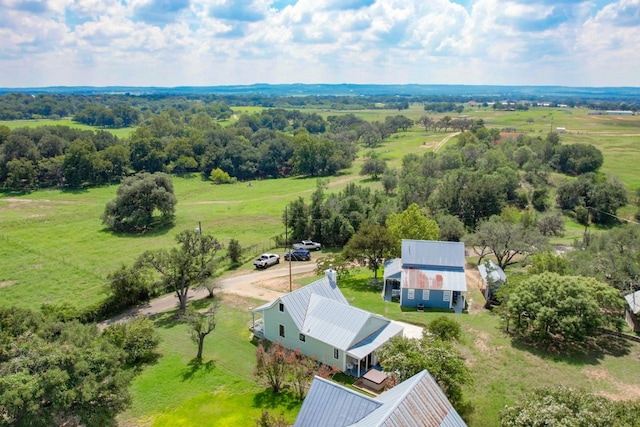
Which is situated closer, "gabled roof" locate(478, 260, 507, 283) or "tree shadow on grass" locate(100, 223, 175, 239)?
"gabled roof" locate(478, 260, 507, 283)

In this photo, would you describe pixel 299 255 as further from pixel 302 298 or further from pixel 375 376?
pixel 375 376

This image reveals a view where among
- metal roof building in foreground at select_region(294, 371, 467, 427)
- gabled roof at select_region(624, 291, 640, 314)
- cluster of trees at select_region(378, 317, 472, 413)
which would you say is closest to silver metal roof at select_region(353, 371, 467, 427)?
metal roof building in foreground at select_region(294, 371, 467, 427)

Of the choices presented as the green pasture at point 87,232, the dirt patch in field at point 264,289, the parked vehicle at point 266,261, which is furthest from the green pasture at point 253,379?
the parked vehicle at point 266,261

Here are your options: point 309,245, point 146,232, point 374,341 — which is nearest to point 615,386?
point 374,341

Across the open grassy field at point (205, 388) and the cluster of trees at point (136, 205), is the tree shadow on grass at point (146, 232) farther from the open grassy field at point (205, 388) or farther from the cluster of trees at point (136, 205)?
the open grassy field at point (205, 388)

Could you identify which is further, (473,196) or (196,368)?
(473,196)

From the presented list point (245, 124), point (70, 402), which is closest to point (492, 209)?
point (70, 402)

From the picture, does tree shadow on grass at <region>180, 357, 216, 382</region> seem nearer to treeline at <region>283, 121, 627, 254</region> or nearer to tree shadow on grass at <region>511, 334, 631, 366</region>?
tree shadow on grass at <region>511, 334, 631, 366</region>

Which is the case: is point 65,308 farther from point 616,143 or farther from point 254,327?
point 616,143
